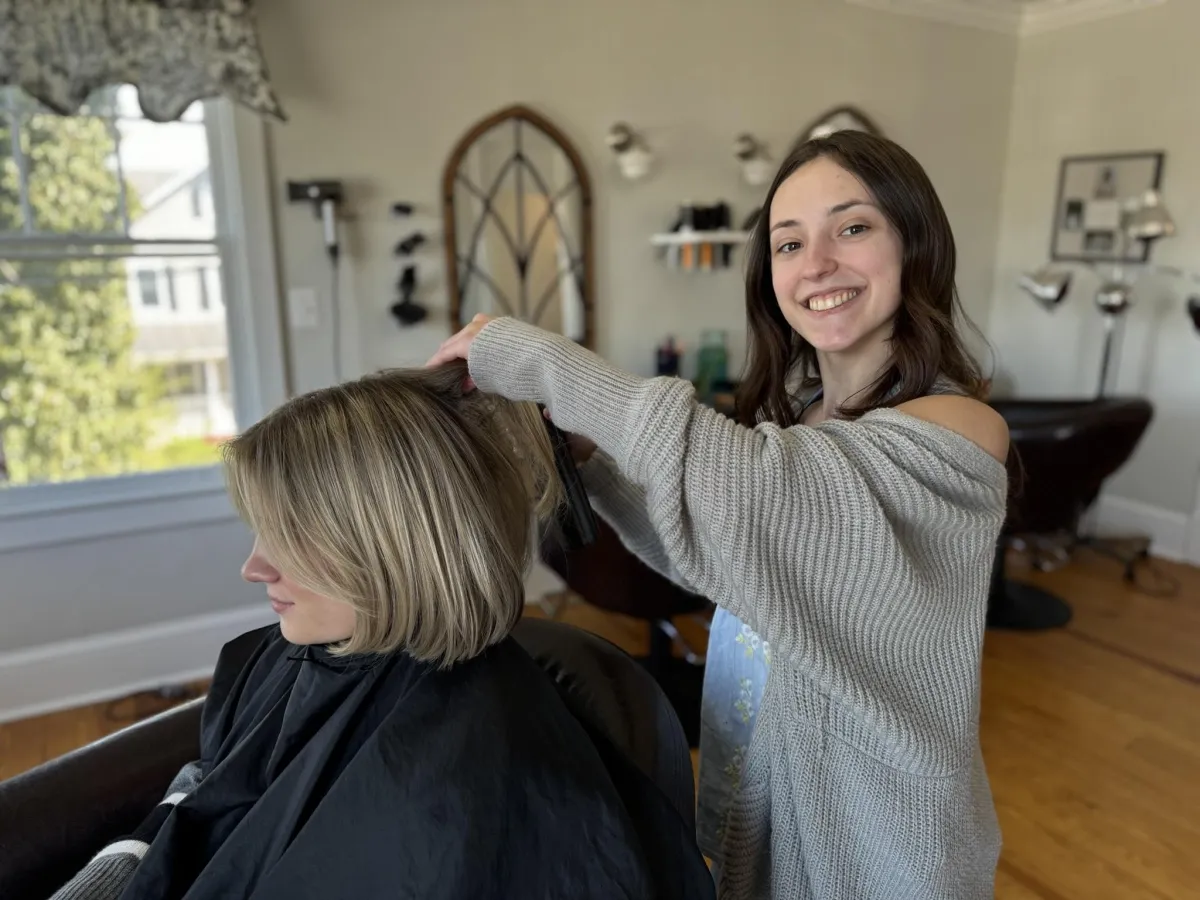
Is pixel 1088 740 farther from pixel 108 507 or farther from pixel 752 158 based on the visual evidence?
pixel 108 507

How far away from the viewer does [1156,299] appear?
11.3 feet

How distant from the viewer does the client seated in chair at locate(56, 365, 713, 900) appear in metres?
0.80

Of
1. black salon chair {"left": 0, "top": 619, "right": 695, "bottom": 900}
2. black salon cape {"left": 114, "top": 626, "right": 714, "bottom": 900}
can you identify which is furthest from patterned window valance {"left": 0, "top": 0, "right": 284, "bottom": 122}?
black salon cape {"left": 114, "top": 626, "right": 714, "bottom": 900}

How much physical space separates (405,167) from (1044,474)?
224 cm

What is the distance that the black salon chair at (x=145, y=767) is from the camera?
0.96 m

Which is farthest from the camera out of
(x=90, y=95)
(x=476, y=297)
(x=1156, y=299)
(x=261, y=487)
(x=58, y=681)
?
(x=1156, y=299)

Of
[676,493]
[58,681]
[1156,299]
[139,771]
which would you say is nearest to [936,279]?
[676,493]

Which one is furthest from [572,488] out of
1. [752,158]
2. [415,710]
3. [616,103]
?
[752,158]

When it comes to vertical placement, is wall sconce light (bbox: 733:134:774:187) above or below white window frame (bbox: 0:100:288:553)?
above

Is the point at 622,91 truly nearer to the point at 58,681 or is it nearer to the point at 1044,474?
the point at 1044,474

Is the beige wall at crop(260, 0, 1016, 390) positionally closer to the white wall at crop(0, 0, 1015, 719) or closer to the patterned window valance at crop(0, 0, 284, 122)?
the white wall at crop(0, 0, 1015, 719)

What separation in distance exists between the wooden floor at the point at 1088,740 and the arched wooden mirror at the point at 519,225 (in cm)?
111

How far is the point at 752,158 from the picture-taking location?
3.17m

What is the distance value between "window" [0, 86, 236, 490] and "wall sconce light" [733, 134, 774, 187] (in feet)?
5.97
